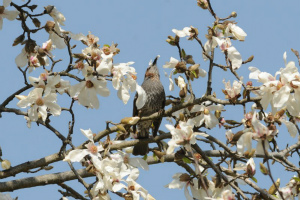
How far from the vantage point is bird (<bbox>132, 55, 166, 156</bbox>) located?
5.14 metres

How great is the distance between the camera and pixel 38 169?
4.56 metres

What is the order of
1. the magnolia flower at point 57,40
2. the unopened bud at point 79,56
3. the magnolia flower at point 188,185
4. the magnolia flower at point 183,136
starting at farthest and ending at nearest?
1. the magnolia flower at point 57,40
2. the magnolia flower at point 188,185
3. the unopened bud at point 79,56
4. the magnolia flower at point 183,136

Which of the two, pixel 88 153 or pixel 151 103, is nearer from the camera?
pixel 88 153

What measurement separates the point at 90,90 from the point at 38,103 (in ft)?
1.20

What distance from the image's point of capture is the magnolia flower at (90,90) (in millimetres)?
3682

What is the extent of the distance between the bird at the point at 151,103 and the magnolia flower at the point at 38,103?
1.27 meters

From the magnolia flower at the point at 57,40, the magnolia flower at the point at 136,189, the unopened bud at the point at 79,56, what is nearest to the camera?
the unopened bud at the point at 79,56

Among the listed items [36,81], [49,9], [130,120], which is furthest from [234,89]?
[49,9]

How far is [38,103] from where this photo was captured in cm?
372

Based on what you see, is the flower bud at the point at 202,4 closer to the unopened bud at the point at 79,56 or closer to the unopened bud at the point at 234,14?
the unopened bud at the point at 234,14

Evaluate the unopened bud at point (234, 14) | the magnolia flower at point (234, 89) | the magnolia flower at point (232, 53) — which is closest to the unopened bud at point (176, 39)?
the magnolia flower at point (232, 53)

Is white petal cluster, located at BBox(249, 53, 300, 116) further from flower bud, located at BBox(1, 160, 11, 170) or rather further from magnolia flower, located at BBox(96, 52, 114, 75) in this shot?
flower bud, located at BBox(1, 160, 11, 170)

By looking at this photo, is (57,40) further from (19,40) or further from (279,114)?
(279,114)

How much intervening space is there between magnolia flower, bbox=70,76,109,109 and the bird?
1.17 metres
